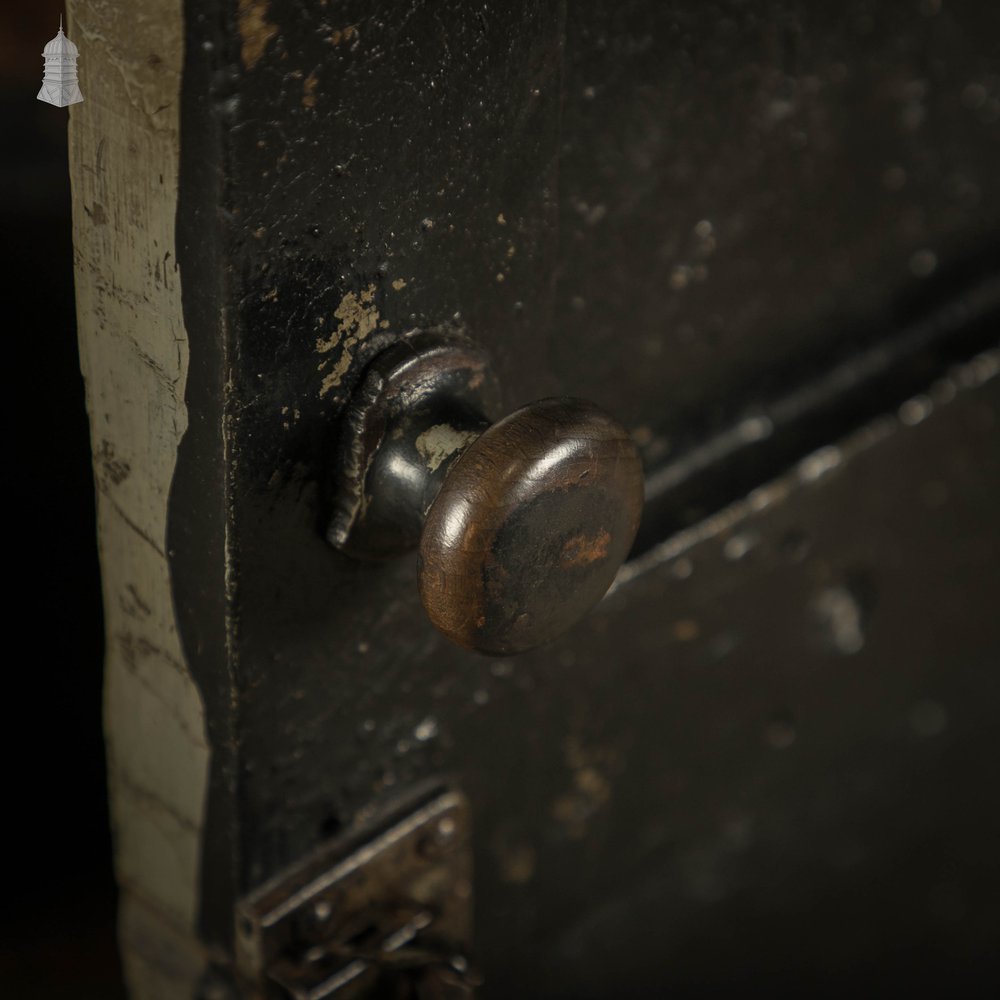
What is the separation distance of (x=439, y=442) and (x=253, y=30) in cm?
17

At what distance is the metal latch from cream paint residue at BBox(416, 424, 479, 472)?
230 mm

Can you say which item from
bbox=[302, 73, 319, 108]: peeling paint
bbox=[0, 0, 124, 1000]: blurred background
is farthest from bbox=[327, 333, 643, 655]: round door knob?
bbox=[0, 0, 124, 1000]: blurred background

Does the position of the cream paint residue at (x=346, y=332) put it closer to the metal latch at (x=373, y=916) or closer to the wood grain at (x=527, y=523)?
the wood grain at (x=527, y=523)

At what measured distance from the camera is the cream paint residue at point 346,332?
0.48 metres

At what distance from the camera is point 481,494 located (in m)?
0.45

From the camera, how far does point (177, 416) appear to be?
481mm

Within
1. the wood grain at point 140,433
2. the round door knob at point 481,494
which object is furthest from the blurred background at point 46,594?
the round door knob at point 481,494

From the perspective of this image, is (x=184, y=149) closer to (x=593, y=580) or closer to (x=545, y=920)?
(x=593, y=580)

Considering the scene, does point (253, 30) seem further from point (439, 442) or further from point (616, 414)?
point (616, 414)

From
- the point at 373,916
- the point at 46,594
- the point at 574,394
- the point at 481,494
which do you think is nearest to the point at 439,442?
the point at 481,494

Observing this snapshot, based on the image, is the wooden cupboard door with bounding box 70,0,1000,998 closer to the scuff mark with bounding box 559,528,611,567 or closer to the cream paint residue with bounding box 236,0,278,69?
the cream paint residue with bounding box 236,0,278,69

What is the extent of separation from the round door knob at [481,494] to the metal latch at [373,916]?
18 centimetres

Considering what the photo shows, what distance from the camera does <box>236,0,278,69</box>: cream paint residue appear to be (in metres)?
0.41

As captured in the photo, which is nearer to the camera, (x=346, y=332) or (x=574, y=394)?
(x=346, y=332)
